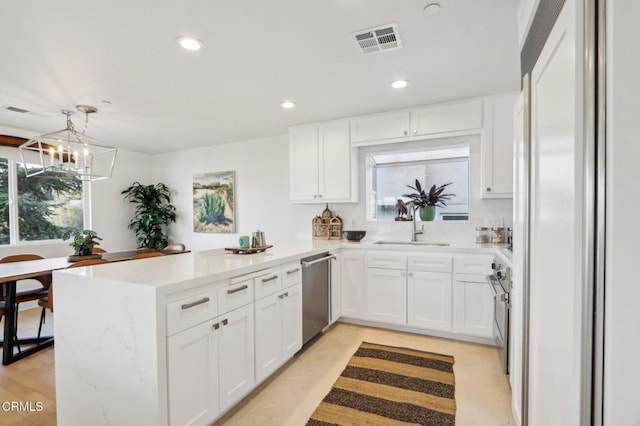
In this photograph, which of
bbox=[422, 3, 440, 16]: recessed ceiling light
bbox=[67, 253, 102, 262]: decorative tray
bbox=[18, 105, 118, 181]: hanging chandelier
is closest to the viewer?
bbox=[422, 3, 440, 16]: recessed ceiling light

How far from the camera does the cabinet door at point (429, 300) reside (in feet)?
9.65

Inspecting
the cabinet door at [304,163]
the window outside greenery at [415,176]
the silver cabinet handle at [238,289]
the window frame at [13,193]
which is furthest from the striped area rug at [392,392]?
the window frame at [13,193]

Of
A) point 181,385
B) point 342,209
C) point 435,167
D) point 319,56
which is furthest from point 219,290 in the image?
point 435,167

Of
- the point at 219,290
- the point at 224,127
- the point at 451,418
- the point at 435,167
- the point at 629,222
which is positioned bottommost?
the point at 451,418

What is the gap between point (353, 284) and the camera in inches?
132

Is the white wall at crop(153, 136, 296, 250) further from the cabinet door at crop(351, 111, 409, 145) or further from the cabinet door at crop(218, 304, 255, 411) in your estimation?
the cabinet door at crop(218, 304, 255, 411)

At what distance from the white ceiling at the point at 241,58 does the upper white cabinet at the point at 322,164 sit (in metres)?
0.22

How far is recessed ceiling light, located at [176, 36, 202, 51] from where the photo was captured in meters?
2.01

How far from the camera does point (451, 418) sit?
6.12ft

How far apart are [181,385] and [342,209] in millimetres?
2856

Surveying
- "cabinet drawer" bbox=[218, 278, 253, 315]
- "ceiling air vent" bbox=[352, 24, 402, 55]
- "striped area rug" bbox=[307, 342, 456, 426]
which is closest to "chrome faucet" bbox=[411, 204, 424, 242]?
"striped area rug" bbox=[307, 342, 456, 426]

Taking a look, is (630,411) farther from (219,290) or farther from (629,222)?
(219,290)

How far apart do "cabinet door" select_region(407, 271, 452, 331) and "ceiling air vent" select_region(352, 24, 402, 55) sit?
2031 mm

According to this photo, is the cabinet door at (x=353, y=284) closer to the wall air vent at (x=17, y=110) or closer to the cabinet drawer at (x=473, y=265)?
the cabinet drawer at (x=473, y=265)
